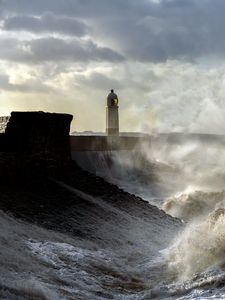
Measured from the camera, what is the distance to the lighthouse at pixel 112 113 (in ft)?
81.5

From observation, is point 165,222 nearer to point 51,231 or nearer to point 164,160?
point 51,231

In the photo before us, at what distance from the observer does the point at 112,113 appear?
25.0m

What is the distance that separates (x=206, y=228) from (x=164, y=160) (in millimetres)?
15391

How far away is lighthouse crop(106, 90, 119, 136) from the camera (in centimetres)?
2484

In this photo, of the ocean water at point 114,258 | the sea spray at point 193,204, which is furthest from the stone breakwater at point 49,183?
the sea spray at point 193,204

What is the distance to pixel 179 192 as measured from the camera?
20.3 metres

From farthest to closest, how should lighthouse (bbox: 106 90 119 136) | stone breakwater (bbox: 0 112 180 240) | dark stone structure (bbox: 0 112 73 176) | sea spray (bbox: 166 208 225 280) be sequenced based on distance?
lighthouse (bbox: 106 90 119 136) → dark stone structure (bbox: 0 112 73 176) → stone breakwater (bbox: 0 112 180 240) → sea spray (bbox: 166 208 225 280)

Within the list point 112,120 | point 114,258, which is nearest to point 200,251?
point 114,258

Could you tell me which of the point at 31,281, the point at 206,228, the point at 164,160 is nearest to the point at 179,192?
the point at 164,160

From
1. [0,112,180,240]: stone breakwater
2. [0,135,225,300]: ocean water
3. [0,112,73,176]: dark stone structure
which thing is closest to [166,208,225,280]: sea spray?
[0,135,225,300]: ocean water

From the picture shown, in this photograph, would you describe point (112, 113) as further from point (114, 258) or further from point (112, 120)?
point (114, 258)

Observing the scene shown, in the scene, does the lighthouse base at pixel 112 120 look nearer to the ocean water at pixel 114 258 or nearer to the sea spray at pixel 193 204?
the sea spray at pixel 193 204

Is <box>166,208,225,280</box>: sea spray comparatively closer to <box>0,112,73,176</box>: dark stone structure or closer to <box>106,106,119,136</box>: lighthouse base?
<box>0,112,73,176</box>: dark stone structure

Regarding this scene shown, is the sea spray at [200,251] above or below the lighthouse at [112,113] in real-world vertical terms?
below
